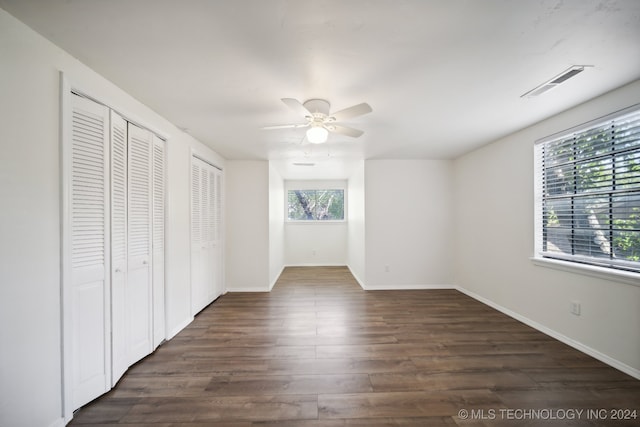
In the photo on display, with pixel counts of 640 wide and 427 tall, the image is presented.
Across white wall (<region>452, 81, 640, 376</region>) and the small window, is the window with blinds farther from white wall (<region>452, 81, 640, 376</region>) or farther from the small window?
the small window

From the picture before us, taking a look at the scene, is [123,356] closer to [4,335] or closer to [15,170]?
[4,335]

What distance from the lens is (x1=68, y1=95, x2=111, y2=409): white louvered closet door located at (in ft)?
5.39

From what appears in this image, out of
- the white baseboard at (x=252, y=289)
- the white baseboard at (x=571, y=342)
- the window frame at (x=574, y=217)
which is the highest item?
the window frame at (x=574, y=217)

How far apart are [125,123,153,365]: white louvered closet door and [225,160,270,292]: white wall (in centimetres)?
209

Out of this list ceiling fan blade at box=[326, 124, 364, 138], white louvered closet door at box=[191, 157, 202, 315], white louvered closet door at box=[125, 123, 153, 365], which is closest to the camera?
white louvered closet door at box=[125, 123, 153, 365]

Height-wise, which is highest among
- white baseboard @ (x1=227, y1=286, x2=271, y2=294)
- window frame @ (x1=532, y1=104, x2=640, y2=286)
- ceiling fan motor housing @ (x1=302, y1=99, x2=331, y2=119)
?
ceiling fan motor housing @ (x1=302, y1=99, x2=331, y2=119)

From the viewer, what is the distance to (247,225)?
458 centimetres

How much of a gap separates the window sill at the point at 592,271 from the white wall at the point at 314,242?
4545mm

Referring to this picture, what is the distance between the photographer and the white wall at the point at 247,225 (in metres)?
4.57

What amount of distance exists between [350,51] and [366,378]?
2.46m

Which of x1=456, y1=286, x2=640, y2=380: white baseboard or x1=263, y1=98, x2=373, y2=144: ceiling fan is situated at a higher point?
x1=263, y1=98, x2=373, y2=144: ceiling fan

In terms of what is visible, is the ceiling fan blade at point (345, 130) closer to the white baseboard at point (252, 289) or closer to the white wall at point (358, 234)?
the white wall at point (358, 234)

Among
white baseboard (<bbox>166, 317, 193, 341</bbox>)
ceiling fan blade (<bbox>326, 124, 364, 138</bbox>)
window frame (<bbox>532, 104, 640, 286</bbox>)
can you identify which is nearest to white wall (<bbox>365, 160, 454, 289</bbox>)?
window frame (<bbox>532, 104, 640, 286</bbox>)

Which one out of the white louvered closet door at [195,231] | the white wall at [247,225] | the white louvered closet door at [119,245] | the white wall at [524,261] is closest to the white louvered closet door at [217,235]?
the white wall at [247,225]
